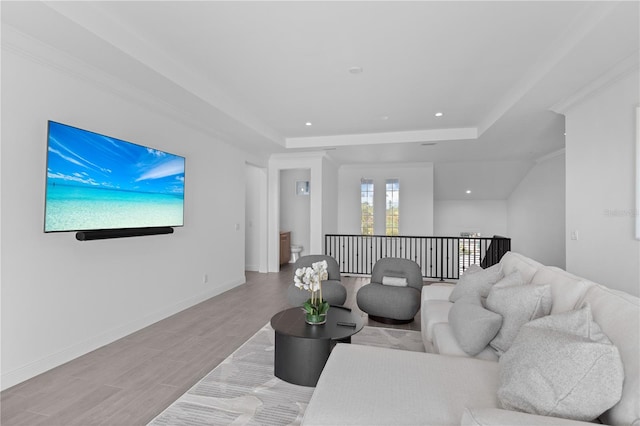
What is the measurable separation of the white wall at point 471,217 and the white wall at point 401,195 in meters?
2.48

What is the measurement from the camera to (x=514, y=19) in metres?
2.45

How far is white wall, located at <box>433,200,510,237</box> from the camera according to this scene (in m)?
10.2

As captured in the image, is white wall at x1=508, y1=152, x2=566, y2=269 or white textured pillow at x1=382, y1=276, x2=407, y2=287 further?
white wall at x1=508, y1=152, x2=566, y2=269

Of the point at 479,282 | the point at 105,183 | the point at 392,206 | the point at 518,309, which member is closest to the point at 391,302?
the point at 479,282

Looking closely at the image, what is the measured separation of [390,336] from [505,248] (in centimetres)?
367

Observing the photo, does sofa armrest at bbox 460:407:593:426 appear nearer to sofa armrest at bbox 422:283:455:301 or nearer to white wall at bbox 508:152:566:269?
sofa armrest at bbox 422:283:455:301

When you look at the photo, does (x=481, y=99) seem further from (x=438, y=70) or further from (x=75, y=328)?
(x=75, y=328)

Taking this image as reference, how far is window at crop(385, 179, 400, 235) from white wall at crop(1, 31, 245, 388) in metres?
5.46

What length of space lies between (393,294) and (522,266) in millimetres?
1529

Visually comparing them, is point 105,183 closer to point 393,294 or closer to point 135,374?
point 135,374

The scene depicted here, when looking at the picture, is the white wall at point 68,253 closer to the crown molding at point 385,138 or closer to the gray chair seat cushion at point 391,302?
the crown molding at point 385,138

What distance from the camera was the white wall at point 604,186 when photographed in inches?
107

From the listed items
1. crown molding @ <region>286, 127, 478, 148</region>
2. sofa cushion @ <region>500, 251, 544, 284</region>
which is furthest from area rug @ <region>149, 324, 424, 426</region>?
crown molding @ <region>286, 127, 478, 148</region>

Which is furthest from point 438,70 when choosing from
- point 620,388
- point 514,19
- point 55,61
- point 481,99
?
point 55,61
